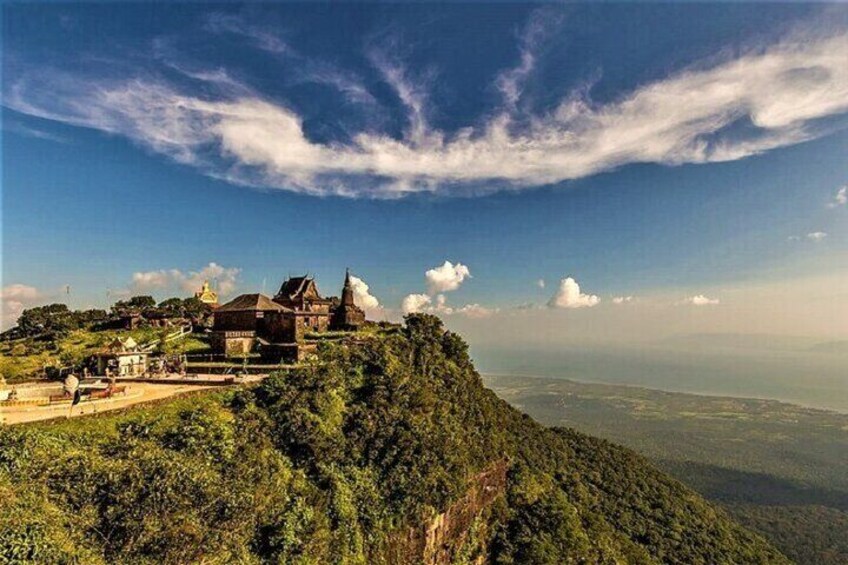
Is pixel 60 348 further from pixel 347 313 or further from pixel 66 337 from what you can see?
pixel 347 313

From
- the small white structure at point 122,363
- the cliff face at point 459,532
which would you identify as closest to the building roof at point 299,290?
the small white structure at point 122,363

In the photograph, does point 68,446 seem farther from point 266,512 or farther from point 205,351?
point 205,351

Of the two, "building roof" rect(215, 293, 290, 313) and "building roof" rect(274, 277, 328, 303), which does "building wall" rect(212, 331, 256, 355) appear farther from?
"building roof" rect(274, 277, 328, 303)

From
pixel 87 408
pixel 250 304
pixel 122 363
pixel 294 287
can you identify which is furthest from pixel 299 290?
pixel 87 408

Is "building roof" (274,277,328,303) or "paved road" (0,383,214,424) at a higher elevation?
"building roof" (274,277,328,303)

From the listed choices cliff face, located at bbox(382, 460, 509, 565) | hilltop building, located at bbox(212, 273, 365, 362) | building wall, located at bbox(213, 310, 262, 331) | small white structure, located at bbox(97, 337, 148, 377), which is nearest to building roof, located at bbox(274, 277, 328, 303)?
hilltop building, located at bbox(212, 273, 365, 362)

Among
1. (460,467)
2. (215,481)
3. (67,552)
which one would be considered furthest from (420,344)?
(67,552)
